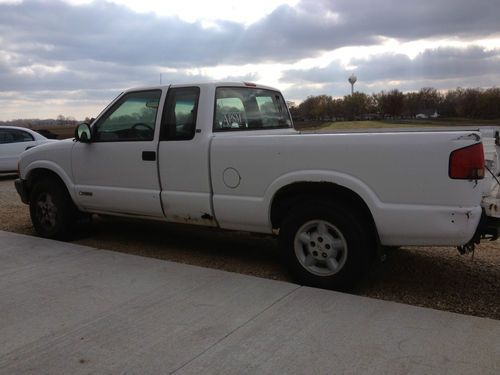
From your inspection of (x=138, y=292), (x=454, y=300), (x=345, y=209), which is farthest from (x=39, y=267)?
(x=454, y=300)

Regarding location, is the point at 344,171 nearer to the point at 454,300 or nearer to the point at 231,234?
the point at 454,300

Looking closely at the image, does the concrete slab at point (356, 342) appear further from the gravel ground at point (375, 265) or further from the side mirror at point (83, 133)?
the side mirror at point (83, 133)

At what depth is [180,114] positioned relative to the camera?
17.5 ft

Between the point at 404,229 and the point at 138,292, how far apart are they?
2319 mm

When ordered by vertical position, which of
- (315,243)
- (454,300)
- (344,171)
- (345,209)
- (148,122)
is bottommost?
(454,300)

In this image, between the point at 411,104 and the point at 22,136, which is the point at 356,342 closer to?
the point at 22,136

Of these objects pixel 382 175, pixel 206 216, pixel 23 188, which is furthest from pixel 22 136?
pixel 382 175

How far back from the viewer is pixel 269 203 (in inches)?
183

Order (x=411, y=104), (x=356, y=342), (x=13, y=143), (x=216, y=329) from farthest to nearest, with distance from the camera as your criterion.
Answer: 1. (x=411, y=104)
2. (x=13, y=143)
3. (x=216, y=329)
4. (x=356, y=342)

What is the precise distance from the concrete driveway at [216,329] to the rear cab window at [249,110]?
1631mm

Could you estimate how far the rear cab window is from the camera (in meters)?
5.34

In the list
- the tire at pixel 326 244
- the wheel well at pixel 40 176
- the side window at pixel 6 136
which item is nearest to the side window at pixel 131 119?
the wheel well at pixel 40 176

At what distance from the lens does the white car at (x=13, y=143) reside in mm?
14195

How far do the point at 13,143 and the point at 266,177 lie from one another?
39.4ft
